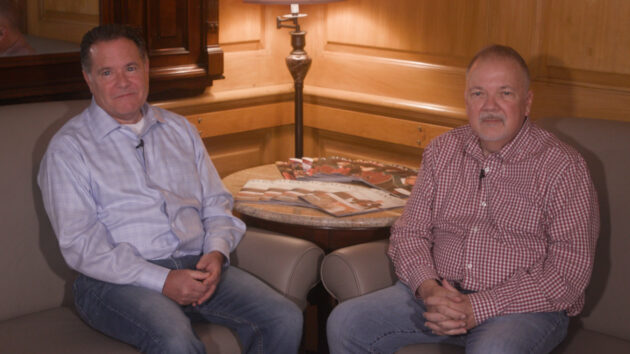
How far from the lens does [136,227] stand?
215cm

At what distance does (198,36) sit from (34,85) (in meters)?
0.71

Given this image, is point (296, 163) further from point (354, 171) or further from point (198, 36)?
point (198, 36)

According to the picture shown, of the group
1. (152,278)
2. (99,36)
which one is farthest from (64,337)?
(99,36)

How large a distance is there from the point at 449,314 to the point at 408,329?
147 mm

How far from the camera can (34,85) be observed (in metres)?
2.68

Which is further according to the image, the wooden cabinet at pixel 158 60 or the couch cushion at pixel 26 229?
the wooden cabinet at pixel 158 60

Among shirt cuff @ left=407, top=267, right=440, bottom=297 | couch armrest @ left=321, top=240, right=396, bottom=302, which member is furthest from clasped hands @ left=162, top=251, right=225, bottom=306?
shirt cuff @ left=407, top=267, right=440, bottom=297

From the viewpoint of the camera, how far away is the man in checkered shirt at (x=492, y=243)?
197 centimetres

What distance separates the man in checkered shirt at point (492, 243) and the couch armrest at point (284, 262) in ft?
0.58

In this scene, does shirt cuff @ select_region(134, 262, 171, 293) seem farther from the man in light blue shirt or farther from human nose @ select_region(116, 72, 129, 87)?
human nose @ select_region(116, 72, 129, 87)

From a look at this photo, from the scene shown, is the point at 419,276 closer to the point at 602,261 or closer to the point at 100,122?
the point at 602,261

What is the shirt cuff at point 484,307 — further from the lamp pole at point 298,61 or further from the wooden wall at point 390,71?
the lamp pole at point 298,61

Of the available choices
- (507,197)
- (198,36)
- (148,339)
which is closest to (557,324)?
(507,197)

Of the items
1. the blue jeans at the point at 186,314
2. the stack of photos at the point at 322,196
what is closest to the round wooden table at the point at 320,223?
the stack of photos at the point at 322,196
